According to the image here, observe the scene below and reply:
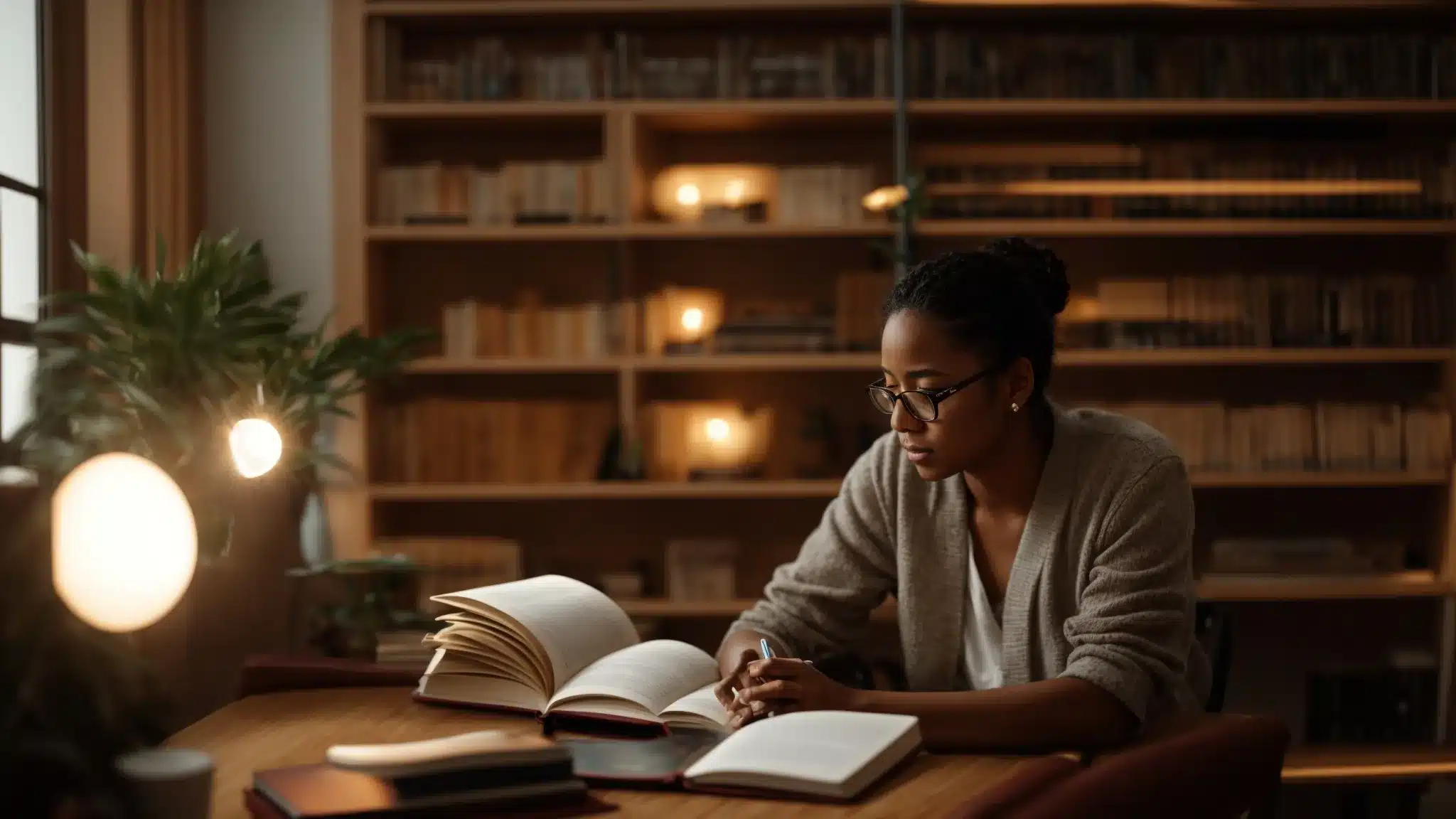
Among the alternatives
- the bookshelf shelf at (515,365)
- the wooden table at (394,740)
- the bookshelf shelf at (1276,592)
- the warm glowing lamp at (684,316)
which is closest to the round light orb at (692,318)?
the warm glowing lamp at (684,316)

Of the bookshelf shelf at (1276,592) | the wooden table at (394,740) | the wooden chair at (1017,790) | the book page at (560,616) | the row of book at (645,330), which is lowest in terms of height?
the bookshelf shelf at (1276,592)

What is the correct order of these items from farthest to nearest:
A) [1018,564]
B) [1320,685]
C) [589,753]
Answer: [1320,685]
[1018,564]
[589,753]

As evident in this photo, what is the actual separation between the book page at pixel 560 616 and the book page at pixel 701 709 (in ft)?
0.48

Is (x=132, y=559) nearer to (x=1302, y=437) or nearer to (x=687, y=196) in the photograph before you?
(x=687, y=196)

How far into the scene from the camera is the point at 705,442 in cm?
364

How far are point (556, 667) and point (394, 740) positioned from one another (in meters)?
0.20

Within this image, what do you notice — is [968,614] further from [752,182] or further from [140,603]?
[752,182]

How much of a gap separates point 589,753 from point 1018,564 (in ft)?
2.28

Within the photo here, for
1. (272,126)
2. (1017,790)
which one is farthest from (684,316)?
(1017,790)

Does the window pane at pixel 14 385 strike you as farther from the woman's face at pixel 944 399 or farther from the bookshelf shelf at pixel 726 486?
the woman's face at pixel 944 399

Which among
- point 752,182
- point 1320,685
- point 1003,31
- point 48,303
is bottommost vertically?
point 1320,685

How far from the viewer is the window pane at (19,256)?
9.18ft

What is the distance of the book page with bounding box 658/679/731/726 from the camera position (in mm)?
1460

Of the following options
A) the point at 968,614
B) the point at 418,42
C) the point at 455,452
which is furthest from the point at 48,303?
the point at 968,614
